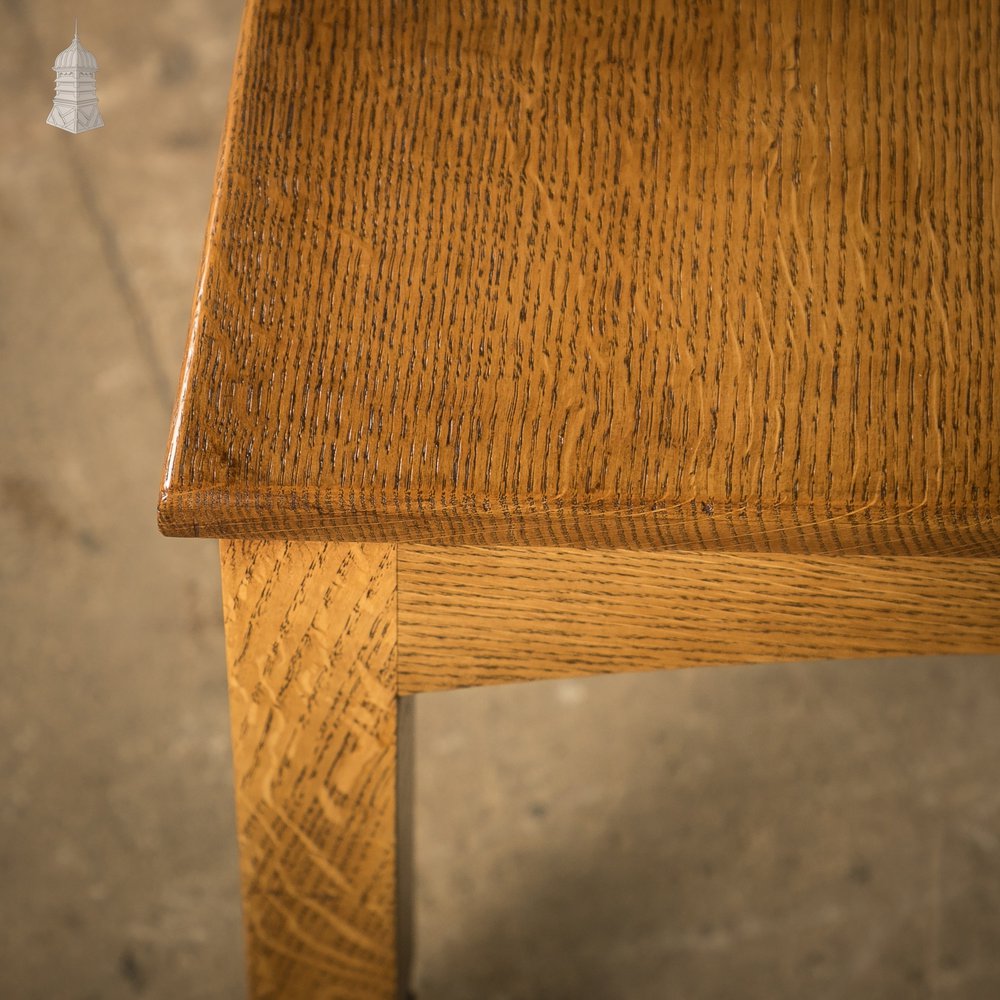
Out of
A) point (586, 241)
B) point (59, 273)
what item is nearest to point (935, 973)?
point (586, 241)

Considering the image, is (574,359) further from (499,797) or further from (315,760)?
(499,797)

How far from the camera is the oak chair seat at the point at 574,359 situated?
287mm

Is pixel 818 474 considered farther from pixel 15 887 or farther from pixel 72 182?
pixel 72 182

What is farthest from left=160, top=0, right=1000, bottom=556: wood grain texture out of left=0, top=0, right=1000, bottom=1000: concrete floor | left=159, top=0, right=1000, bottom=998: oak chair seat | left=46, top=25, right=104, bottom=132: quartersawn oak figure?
left=0, top=0, right=1000, bottom=1000: concrete floor

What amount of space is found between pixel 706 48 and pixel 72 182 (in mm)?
807

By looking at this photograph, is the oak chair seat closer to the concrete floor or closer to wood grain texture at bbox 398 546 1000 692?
wood grain texture at bbox 398 546 1000 692

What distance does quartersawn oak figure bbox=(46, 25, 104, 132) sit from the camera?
0.45 metres

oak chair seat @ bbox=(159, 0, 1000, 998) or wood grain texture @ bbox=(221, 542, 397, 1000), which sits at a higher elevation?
oak chair seat @ bbox=(159, 0, 1000, 998)

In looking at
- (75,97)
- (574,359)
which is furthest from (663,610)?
(75,97)

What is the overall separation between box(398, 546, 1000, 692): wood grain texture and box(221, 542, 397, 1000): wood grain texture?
15 mm

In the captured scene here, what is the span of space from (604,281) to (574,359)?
0.03 meters

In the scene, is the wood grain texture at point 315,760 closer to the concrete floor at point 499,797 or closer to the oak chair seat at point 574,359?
the oak chair seat at point 574,359

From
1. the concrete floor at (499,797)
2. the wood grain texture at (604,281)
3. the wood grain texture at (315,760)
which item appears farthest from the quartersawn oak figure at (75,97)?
the concrete floor at (499,797)

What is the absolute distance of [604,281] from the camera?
0.31 m
